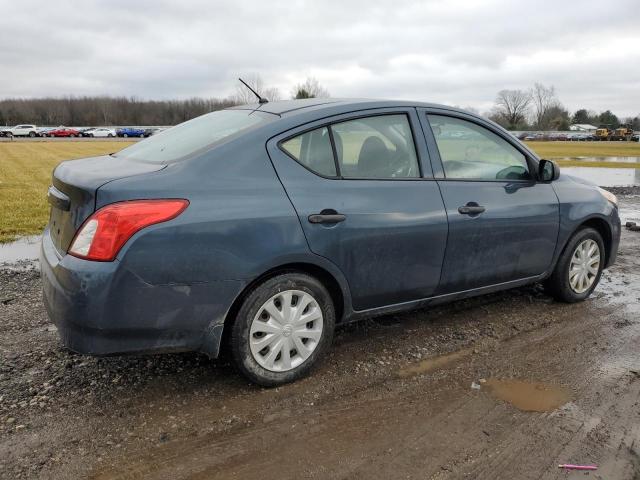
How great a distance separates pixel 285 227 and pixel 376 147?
979 mm

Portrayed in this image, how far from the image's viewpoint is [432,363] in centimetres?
357

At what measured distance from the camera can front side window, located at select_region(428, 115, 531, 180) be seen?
150 inches

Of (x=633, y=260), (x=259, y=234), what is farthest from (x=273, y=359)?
(x=633, y=260)

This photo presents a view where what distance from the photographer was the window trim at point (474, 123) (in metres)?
3.73

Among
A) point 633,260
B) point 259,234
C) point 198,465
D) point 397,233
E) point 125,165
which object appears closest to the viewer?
point 198,465

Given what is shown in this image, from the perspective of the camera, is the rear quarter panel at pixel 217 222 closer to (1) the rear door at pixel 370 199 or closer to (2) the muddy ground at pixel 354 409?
(1) the rear door at pixel 370 199

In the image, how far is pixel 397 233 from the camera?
342cm

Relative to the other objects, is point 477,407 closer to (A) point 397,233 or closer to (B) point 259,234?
(A) point 397,233

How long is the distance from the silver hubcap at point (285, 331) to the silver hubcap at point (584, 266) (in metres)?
2.67

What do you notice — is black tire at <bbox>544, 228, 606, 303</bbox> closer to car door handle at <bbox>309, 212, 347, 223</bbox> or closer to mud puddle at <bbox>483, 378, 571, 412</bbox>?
mud puddle at <bbox>483, 378, 571, 412</bbox>

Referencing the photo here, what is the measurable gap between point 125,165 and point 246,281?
1.02 metres

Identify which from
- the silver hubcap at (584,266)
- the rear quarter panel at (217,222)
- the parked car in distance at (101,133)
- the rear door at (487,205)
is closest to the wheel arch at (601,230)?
the silver hubcap at (584,266)

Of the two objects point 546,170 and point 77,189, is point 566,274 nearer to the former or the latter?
point 546,170

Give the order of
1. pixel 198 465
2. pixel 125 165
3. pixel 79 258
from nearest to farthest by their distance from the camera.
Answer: pixel 198 465
pixel 79 258
pixel 125 165
